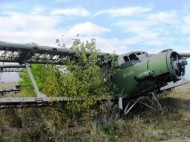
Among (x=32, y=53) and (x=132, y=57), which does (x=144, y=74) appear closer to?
(x=132, y=57)

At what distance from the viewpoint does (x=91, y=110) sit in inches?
786

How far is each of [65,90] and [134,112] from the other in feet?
18.1

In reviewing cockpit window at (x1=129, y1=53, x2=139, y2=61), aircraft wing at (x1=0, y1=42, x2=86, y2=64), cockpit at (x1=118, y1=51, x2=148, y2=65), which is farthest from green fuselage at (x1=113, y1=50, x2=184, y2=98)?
Answer: aircraft wing at (x1=0, y1=42, x2=86, y2=64)

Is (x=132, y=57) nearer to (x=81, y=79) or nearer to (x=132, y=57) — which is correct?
(x=132, y=57)

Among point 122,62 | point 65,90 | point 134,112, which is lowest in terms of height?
point 134,112

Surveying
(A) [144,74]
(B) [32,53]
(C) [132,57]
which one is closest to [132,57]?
(C) [132,57]

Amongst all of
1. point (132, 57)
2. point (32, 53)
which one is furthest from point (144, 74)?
point (32, 53)

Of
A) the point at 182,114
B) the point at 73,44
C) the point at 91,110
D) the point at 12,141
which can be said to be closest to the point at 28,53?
the point at 73,44

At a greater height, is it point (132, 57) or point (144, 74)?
point (132, 57)

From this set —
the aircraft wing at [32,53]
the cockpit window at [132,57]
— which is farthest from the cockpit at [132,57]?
the aircraft wing at [32,53]

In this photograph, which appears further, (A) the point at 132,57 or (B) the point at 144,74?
(A) the point at 132,57

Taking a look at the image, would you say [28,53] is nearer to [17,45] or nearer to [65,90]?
[17,45]

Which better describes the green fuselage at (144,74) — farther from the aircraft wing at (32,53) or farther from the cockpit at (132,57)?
the aircraft wing at (32,53)

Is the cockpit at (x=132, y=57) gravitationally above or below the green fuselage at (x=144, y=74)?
above
